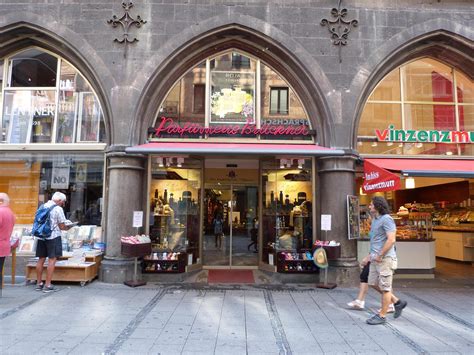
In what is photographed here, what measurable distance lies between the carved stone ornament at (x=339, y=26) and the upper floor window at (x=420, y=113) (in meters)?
1.59

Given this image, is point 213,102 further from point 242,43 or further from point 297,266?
point 297,266

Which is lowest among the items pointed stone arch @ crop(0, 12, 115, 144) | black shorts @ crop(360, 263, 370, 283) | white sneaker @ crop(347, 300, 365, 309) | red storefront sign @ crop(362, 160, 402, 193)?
white sneaker @ crop(347, 300, 365, 309)

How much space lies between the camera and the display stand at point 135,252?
7.74 m

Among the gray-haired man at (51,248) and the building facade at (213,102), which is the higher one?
the building facade at (213,102)

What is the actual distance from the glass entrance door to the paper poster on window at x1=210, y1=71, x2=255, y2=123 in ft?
7.37

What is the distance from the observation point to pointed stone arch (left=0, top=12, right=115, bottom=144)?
28.2ft

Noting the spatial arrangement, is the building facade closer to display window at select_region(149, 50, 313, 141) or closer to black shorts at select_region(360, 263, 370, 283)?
display window at select_region(149, 50, 313, 141)

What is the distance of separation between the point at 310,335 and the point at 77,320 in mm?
3394

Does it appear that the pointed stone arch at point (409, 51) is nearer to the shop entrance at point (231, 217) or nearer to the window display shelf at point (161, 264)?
the shop entrance at point (231, 217)

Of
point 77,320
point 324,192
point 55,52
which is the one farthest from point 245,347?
point 55,52

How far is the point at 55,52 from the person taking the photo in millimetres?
9219

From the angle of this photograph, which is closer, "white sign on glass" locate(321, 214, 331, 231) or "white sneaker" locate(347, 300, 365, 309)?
"white sneaker" locate(347, 300, 365, 309)

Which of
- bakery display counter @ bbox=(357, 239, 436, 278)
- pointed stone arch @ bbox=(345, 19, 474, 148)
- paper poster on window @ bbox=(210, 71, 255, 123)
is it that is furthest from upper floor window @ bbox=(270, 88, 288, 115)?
bakery display counter @ bbox=(357, 239, 436, 278)

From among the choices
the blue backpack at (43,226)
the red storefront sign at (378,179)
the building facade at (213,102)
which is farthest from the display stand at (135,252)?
Answer: the red storefront sign at (378,179)
